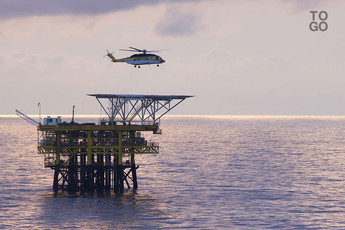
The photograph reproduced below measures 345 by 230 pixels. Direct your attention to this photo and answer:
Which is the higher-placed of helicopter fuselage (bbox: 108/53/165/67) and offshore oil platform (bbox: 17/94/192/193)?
helicopter fuselage (bbox: 108/53/165/67)

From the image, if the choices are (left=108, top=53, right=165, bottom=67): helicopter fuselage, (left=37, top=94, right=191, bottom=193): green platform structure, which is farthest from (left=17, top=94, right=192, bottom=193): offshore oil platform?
(left=108, top=53, right=165, bottom=67): helicopter fuselage

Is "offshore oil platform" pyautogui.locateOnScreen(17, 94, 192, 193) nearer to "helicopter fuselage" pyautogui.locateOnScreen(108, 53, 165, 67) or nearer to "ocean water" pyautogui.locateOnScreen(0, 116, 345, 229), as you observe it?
"ocean water" pyautogui.locateOnScreen(0, 116, 345, 229)

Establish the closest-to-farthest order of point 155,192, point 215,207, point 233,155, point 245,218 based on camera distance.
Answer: point 245,218 → point 215,207 → point 155,192 → point 233,155

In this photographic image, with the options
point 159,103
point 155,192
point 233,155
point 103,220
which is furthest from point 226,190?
point 233,155

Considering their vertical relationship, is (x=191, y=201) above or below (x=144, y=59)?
below

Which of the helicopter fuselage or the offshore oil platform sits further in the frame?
the helicopter fuselage

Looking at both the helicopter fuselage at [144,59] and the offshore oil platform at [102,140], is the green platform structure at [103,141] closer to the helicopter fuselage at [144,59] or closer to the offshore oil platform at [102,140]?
the offshore oil platform at [102,140]

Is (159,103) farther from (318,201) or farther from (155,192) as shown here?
(318,201)

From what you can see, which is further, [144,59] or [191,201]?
[144,59]

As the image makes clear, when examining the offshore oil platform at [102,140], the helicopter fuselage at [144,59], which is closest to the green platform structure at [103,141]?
the offshore oil platform at [102,140]

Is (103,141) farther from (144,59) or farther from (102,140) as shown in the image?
(144,59)

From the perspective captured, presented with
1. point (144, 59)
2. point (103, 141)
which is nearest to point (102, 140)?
point (103, 141)
